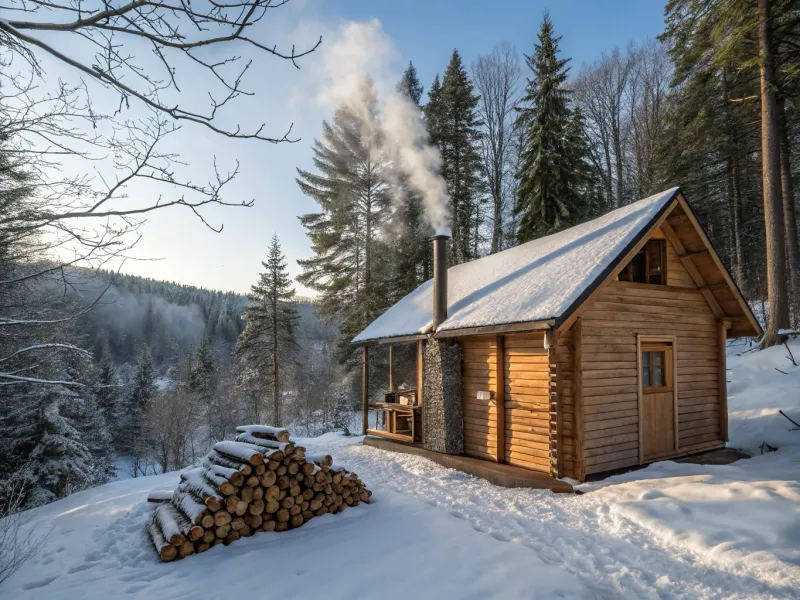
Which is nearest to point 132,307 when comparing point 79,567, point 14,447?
point 14,447

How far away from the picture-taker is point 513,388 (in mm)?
8055

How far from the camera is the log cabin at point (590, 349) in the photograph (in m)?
7.11

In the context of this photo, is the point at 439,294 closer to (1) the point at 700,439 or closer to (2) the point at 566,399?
(2) the point at 566,399

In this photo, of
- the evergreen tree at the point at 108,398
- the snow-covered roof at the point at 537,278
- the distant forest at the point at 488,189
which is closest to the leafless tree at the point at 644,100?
the distant forest at the point at 488,189

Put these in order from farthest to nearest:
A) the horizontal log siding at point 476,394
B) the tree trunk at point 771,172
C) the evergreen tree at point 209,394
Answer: the evergreen tree at point 209,394
the tree trunk at point 771,172
the horizontal log siding at point 476,394

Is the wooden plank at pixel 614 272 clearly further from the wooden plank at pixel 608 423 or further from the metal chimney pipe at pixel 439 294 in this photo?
the metal chimney pipe at pixel 439 294

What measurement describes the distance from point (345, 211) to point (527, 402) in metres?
15.7

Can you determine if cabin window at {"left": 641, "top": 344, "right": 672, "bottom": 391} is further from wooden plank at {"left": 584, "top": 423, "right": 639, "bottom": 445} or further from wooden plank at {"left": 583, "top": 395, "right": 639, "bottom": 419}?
wooden plank at {"left": 584, "top": 423, "right": 639, "bottom": 445}

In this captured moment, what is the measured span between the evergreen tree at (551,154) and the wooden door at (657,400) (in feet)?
32.5

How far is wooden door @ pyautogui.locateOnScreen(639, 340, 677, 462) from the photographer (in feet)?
25.9

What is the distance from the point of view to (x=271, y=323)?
23.0m

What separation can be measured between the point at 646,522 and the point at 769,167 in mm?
11554

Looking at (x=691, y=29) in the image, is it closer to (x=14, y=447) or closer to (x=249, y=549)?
(x=249, y=549)

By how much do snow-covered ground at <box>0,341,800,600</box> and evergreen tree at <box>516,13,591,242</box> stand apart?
12893mm
